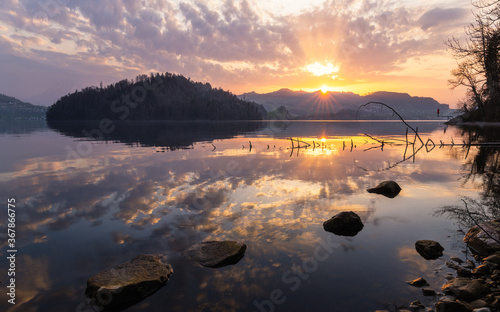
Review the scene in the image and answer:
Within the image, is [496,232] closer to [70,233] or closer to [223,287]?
[223,287]

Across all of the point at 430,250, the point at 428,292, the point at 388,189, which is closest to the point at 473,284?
the point at 428,292

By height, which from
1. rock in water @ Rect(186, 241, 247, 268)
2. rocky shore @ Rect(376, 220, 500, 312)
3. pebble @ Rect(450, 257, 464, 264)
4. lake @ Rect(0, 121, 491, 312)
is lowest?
lake @ Rect(0, 121, 491, 312)

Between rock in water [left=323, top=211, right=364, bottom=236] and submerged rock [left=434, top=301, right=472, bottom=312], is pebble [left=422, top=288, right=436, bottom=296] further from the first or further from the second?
rock in water [left=323, top=211, right=364, bottom=236]

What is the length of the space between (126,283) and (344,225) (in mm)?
8810

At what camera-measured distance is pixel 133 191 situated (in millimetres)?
18359

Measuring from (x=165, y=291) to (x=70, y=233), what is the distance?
6.73 metres

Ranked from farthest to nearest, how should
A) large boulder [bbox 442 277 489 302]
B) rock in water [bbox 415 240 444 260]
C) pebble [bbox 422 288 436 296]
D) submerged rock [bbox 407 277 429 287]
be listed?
rock in water [bbox 415 240 444 260] < submerged rock [bbox 407 277 429 287] < pebble [bbox 422 288 436 296] < large boulder [bbox 442 277 489 302]

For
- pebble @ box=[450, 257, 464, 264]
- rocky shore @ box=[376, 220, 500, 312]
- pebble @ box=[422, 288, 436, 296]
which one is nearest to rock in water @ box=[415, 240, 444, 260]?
rocky shore @ box=[376, 220, 500, 312]

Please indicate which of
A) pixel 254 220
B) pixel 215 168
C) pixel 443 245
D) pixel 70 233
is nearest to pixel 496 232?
pixel 443 245

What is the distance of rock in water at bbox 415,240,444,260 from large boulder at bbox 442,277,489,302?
5.79ft

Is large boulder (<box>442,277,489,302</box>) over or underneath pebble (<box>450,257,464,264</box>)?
over

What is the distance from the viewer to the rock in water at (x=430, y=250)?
938 cm

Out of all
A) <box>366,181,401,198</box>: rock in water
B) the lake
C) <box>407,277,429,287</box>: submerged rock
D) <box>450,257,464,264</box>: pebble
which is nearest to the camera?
the lake

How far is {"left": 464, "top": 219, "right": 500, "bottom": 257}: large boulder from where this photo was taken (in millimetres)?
8992
